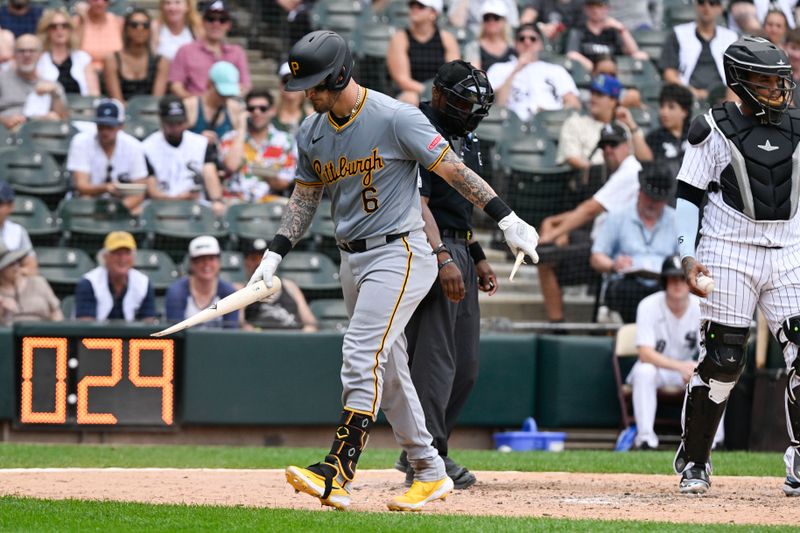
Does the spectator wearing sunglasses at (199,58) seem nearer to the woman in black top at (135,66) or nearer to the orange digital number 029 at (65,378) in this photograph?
the woman in black top at (135,66)

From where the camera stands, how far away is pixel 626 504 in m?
6.02

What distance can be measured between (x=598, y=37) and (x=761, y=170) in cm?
840

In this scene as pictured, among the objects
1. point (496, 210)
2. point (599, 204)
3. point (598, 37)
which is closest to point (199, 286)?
point (599, 204)

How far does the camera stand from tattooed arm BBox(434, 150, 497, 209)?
5.44 metres

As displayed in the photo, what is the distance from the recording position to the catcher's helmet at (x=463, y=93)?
6367 millimetres

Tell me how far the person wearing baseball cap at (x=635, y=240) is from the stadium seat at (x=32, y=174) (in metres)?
4.49

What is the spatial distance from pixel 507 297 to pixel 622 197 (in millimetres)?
1293

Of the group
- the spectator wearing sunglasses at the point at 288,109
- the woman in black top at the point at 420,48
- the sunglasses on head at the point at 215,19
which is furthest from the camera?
the sunglasses on head at the point at 215,19

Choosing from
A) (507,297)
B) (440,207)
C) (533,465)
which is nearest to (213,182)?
(507,297)

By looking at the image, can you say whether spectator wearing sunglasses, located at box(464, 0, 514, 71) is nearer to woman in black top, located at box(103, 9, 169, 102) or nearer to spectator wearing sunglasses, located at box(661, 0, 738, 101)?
spectator wearing sunglasses, located at box(661, 0, 738, 101)

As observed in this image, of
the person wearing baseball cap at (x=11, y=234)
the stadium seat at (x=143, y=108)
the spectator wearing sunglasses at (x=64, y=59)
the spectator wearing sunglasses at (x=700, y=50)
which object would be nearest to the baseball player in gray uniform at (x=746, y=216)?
the person wearing baseball cap at (x=11, y=234)

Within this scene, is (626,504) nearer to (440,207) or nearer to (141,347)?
(440,207)

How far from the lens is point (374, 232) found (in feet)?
18.1

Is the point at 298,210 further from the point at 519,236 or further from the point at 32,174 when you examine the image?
the point at 32,174
